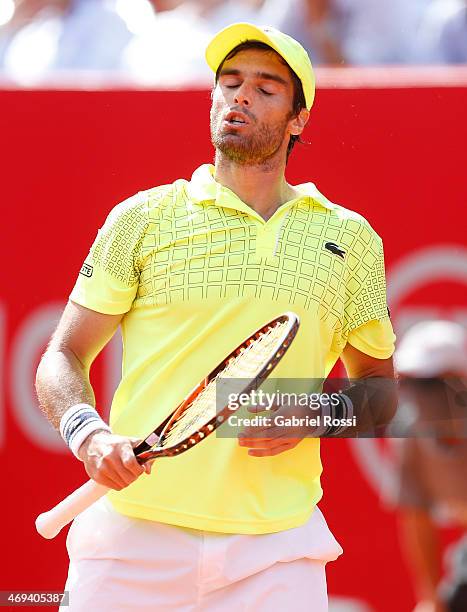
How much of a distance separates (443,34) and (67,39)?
62.9 inches

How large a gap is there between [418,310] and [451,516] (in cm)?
193

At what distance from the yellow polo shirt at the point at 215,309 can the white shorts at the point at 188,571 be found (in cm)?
4

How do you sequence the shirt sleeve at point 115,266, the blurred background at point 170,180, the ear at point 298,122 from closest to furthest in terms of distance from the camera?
the shirt sleeve at point 115,266, the ear at point 298,122, the blurred background at point 170,180

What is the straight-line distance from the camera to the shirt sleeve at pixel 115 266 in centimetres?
275

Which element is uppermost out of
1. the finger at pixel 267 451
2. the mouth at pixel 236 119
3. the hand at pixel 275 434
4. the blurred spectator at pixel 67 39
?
the blurred spectator at pixel 67 39

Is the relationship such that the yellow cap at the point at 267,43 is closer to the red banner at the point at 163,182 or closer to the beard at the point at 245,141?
the beard at the point at 245,141

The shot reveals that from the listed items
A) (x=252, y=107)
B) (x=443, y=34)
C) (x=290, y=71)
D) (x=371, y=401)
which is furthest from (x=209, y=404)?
(x=443, y=34)

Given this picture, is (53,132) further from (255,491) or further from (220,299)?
(255,491)

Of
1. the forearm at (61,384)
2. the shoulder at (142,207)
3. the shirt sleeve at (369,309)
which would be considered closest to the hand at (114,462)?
the forearm at (61,384)

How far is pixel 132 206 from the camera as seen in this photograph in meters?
2.82

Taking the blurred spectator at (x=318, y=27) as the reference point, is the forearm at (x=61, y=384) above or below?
below

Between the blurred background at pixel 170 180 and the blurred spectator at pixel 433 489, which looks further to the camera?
the blurred background at pixel 170 180

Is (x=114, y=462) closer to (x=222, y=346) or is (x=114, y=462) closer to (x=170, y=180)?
(x=222, y=346)

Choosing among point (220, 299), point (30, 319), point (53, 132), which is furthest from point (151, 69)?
point (220, 299)
